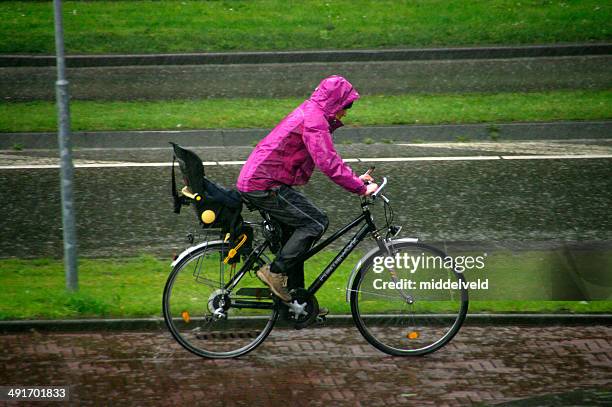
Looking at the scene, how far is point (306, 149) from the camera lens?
661 cm

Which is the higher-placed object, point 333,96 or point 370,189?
point 333,96

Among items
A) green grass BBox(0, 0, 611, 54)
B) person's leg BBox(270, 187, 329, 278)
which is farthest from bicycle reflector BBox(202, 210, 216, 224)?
green grass BBox(0, 0, 611, 54)

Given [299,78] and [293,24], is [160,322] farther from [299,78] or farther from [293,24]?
[293,24]

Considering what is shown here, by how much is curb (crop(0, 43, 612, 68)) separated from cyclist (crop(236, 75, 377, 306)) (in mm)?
11719

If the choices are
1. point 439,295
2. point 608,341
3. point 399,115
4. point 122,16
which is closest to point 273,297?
point 439,295

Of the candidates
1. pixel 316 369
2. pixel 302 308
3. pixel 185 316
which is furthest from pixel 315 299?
pixel 185 316

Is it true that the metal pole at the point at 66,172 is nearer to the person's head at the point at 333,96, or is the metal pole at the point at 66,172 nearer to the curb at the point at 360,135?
the person's head at the point at 333,96

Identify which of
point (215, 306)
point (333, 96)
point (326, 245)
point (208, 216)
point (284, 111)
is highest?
point (333, 96)

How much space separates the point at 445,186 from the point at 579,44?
27.8 feet

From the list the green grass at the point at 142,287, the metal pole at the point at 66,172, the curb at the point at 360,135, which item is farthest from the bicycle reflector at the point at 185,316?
the curb at the point at 360,135

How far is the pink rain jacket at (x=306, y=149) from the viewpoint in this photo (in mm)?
6441

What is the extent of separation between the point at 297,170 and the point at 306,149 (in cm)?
15

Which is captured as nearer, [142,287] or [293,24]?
[142,287]

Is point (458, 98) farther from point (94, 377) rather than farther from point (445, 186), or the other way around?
point (94, 377)
